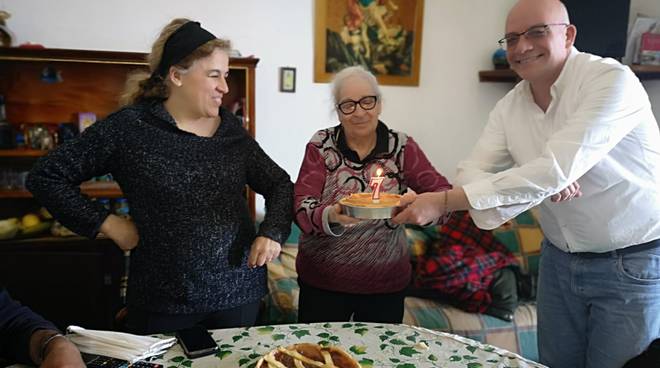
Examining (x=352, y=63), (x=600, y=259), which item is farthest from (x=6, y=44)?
(x=600, y=259)

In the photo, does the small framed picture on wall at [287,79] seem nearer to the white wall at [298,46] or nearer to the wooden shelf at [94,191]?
the white wall at [298,46]

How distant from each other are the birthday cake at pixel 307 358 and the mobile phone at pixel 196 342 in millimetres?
213

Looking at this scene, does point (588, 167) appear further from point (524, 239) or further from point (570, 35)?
point (524, 239)

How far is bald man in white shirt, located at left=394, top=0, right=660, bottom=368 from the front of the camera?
1.21 meters

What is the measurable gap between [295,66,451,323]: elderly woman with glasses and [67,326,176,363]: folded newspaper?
584 millimetres

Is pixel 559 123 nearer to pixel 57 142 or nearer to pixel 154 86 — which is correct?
pixel 154 86

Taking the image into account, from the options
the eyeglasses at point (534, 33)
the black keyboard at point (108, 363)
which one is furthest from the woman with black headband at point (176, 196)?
the eyeglasses at point (534, 33)

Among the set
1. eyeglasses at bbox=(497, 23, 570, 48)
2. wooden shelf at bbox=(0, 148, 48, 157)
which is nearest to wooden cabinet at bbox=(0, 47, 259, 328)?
wooden shelf at bbox=(0, 148, 48, 157)

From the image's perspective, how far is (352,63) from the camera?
3.36 m

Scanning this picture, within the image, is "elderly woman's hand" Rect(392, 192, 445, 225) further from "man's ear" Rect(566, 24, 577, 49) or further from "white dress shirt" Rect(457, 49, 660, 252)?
"man's ear" Rect(566, 24, 577, 49)

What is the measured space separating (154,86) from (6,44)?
1.76 meters

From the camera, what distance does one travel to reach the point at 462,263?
104 inches

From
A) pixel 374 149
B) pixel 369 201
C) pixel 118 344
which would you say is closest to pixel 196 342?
pixel 118 344

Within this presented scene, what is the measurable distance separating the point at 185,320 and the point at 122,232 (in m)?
0.32
